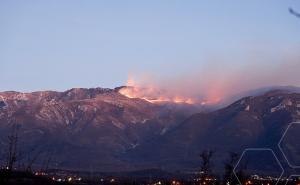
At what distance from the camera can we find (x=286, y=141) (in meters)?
194

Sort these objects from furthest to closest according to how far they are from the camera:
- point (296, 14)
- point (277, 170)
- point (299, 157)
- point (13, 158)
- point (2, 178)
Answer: point (277, 170)
point (299, 157)
point (13, 158)
point (2, 178)
point (296, 14)

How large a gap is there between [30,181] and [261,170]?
13670 cm

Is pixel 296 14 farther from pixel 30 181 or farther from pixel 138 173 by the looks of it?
pixel 138 173

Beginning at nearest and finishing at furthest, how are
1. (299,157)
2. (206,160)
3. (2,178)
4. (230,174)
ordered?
(2,178) < (230,174) < (206,160) < (299,157)

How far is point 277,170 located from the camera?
19288 cm

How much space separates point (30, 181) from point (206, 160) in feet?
57.2

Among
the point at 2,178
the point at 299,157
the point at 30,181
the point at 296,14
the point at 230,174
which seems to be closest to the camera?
the point at 296,14

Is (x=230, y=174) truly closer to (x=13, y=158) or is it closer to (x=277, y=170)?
(x=13, y=158)

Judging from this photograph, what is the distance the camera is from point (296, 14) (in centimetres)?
1252

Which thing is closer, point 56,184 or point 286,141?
point 56,184

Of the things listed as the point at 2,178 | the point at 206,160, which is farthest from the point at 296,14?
the point at 206,160

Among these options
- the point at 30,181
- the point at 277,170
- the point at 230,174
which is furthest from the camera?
the point at 277,170

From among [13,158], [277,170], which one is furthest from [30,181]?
[277,170]

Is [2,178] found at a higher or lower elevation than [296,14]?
lower
